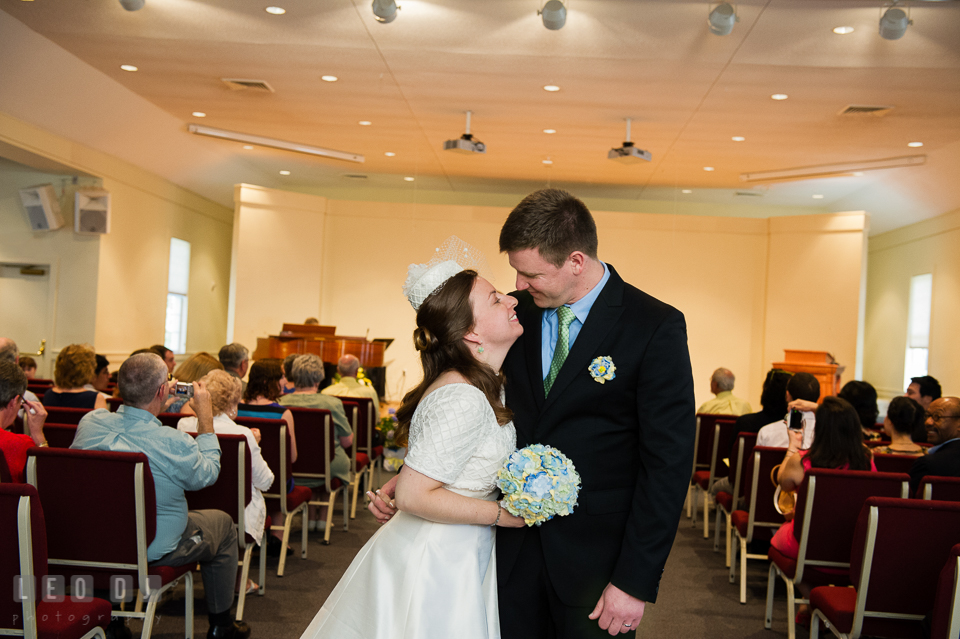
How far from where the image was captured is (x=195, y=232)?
46.0 feet

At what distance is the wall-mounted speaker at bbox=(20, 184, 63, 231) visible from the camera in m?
10.2

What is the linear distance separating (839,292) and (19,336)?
42.1ft

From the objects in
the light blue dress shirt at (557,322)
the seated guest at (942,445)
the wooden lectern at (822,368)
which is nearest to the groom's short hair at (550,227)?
the light blue dress shirt at (557,322)

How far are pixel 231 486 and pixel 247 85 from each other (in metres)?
6.56

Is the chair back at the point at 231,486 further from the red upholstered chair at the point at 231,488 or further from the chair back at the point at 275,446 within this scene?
the chair back at the point at 275,446

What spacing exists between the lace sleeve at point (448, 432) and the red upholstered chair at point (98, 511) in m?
1.38

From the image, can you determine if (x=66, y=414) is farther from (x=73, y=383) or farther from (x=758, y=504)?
(x=758, y=504)

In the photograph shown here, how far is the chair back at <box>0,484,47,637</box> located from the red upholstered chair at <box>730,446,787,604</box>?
3550 millimetres

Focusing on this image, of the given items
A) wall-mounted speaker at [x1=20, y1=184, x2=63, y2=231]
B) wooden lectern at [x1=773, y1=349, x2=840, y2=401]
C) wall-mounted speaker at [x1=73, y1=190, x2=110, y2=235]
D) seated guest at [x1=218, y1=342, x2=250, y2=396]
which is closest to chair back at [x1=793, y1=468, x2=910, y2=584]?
seated guest at [x1=218, y1=342, x2=250, y2=396]

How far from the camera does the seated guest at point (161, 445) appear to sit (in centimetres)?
312

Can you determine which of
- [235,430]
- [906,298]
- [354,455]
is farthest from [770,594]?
[906,298]

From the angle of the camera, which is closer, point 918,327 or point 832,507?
point 832,507

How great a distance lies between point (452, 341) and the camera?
2109 millimetres

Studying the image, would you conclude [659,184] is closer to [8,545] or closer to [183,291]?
[183,291]
